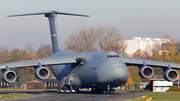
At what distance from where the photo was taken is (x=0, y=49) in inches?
3812

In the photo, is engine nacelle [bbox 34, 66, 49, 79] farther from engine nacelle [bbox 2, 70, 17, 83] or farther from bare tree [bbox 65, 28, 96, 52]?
bare tree [bbox 65, 28, 96, 52]

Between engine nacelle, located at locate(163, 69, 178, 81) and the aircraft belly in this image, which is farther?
engine nacelle, located at locate(163, 69, 178, 81)

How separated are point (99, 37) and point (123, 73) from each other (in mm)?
61715

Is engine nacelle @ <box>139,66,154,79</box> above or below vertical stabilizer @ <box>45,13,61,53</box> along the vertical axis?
below

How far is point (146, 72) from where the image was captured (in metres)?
32.3

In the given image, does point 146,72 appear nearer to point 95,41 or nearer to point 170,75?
point 170,75

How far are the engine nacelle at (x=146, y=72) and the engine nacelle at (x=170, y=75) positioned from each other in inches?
62.6

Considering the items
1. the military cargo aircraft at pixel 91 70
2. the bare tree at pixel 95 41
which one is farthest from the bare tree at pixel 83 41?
the military cargo aircraft at pixel 91 70

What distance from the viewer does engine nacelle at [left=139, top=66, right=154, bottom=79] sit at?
3159 cm

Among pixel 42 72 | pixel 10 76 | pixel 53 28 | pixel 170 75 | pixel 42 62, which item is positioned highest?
pixel 53 28

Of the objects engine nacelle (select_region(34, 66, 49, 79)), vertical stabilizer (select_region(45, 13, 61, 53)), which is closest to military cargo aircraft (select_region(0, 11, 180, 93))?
engine nacelle (select_region(34, 66, 49, 79))

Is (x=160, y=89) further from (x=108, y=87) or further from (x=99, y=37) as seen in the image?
(x=99, y=37)

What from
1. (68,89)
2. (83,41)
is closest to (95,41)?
(83,41)

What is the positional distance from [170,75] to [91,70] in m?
9.10
